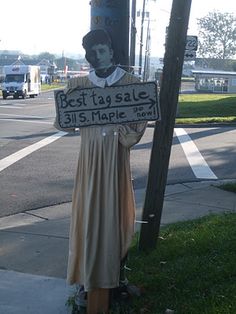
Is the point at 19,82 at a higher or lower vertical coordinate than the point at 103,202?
lower

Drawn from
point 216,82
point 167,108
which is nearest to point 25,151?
point 167,108

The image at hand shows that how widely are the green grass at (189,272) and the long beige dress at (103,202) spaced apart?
1.51 ft

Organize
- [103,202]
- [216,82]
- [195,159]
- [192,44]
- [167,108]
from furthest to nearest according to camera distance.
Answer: [216,82]
[192,44]
[195,159]
[167,108]
[103,202]

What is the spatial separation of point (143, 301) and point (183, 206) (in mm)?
3626

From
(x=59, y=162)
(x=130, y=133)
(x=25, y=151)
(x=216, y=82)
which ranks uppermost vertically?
(x=130, y=133)

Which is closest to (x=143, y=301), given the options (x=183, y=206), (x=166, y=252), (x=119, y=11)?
(x=166, y=252)

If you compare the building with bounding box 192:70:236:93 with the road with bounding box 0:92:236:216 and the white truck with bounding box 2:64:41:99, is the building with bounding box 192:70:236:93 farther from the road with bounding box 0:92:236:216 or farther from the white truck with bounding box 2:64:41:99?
the road with bounding box 0:92:236:216

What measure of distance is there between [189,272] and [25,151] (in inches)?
370

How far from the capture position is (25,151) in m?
13.3

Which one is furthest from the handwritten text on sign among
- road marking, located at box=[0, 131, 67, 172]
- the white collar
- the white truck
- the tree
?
the tree

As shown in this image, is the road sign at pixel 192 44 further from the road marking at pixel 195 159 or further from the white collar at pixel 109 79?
the white collar at pixel 109 79

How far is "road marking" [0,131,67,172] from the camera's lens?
37.7ft

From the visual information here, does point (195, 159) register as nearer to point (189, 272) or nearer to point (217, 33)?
point (189, 272)

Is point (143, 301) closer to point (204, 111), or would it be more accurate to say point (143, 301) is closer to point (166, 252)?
point (166, 252)
